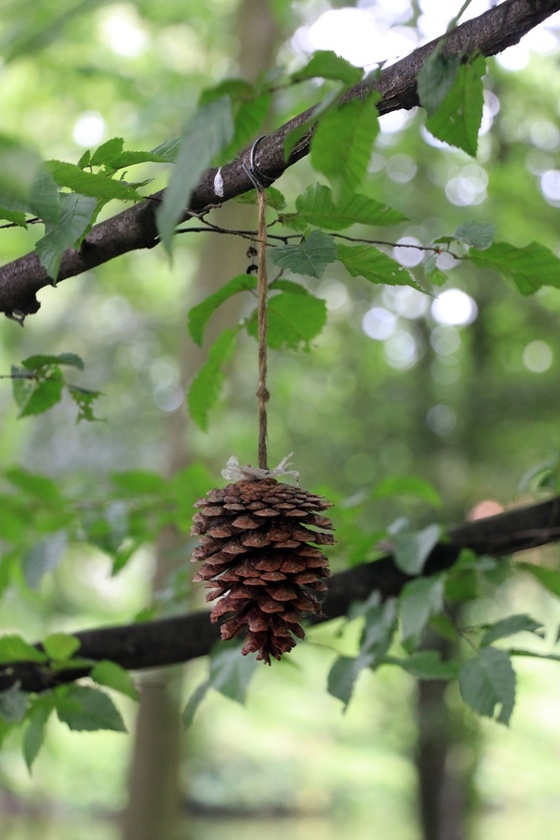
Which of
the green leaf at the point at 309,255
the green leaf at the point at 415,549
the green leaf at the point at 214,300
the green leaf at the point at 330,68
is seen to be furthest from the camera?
the green leaf at the point at 415,549

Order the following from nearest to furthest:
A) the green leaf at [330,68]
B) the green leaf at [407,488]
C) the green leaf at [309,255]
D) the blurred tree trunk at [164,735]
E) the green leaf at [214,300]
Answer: the green leaf at [330,68] < the green leaf at [309,255] < the green leaf at [214,300] < the green leaf at [407,488] < the blurred tree trunk at [164,735]

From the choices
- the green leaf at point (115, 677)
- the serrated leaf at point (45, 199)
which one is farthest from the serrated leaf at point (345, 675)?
the serrated leaf at point (45, 199)

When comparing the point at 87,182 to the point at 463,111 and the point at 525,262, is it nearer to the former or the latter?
the point at 463,111

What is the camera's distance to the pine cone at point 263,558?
660mm

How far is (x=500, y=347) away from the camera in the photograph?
5.01 meters

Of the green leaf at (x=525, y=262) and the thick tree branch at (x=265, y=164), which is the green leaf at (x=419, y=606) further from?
the thick tree branch at (x=265, y=164)

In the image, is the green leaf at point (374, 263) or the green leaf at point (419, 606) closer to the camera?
the green leaf at point (374, 263)

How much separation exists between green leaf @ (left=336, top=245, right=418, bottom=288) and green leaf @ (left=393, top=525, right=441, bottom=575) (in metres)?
0.51

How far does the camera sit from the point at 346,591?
4.25 feet

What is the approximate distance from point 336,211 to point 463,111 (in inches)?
5.5

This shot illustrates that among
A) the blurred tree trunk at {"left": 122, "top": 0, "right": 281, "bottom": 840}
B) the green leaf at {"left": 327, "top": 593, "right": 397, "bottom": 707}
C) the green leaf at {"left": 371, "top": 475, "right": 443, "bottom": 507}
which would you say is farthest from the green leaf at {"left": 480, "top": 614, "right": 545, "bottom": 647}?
the blurred tree trunk at {"left": 122, "top": 0, "right": 281, "bottom": 840}

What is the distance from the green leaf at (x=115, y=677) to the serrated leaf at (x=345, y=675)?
0.25 meters

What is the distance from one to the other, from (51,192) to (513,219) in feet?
12.7

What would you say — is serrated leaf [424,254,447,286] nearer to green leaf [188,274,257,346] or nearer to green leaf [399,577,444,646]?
green leaf [188,274,257,346]
